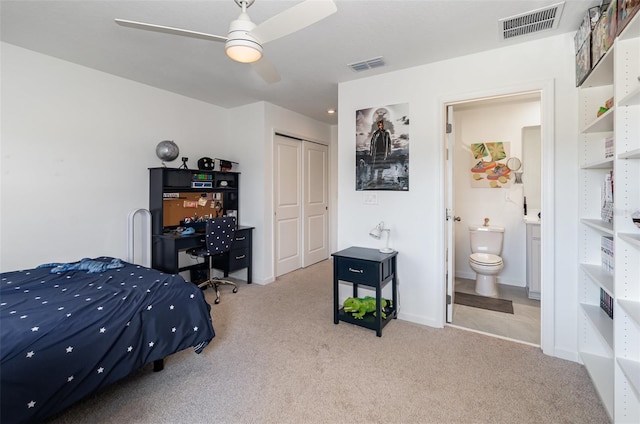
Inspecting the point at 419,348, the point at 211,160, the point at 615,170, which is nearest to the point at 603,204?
the point at 615,170

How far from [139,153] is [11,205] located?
1206 mm

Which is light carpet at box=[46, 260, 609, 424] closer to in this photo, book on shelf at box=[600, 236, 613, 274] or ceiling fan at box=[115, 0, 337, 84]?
book on shelf at box=[600, 236, 613, 274]

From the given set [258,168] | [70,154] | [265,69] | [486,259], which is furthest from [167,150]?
[486,259]

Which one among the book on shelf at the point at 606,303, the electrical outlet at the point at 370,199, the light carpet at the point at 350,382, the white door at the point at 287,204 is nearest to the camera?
the light carpet at the point at 350,382

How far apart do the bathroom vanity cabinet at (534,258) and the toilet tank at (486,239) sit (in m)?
0.31

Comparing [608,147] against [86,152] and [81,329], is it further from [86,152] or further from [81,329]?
[86,152]

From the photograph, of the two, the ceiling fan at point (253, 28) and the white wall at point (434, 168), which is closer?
the ceiling fan at point (253, 28)

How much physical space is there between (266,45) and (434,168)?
1.76 m

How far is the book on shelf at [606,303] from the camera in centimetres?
198

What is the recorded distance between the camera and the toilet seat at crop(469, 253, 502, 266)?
3443 millimetres

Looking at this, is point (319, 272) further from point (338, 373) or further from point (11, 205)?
point (11, 205)

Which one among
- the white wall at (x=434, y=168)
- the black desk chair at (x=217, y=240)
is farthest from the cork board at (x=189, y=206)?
the white wall at (x=434, y=168)

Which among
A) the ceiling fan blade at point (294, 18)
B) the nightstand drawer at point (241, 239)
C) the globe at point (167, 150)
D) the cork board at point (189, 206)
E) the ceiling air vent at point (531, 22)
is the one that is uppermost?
the ceiling air vent at point (531, 22)

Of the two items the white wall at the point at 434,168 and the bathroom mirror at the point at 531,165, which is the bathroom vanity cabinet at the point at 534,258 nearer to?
the bathroom mirror at the point at 531,165
